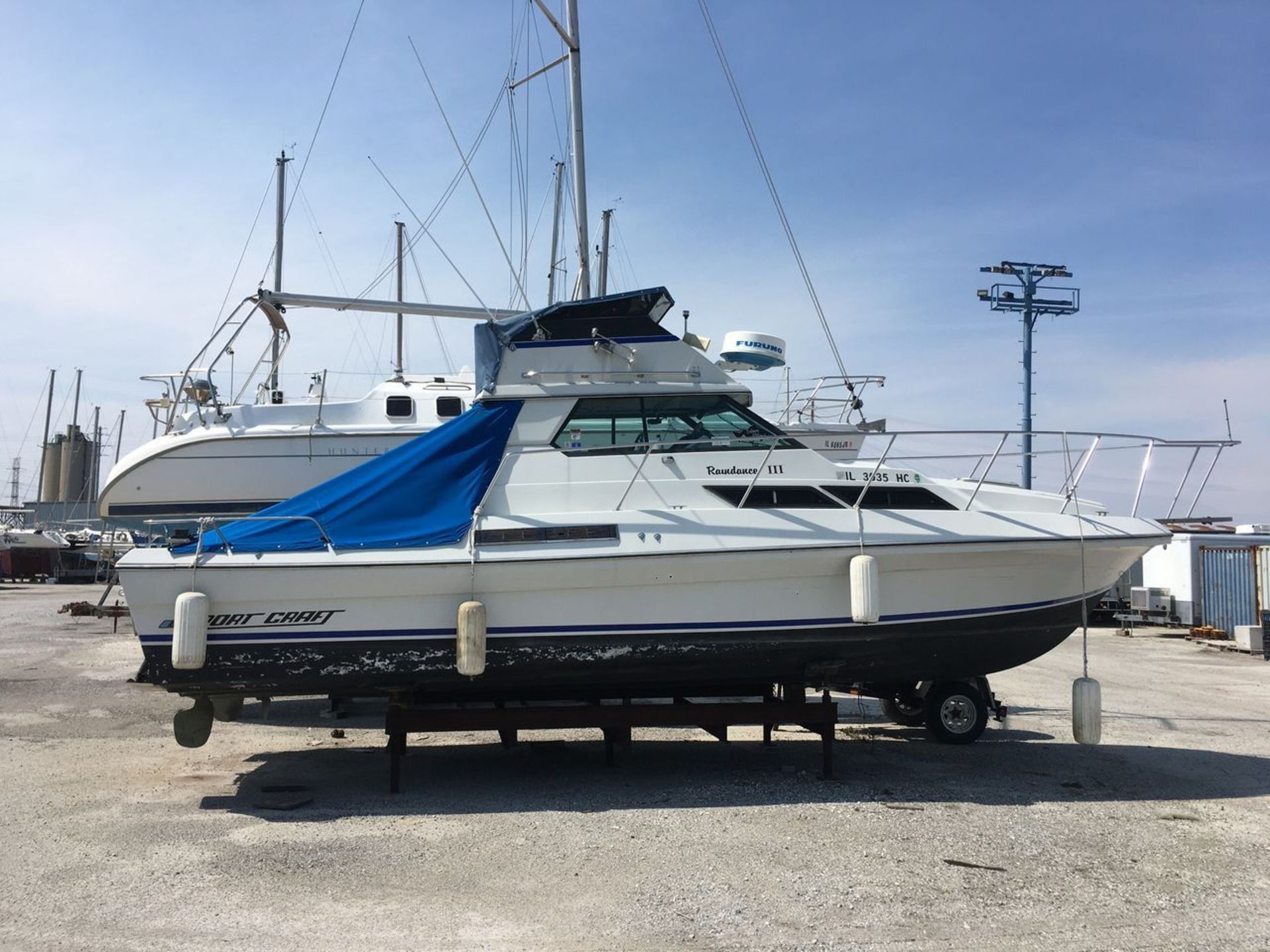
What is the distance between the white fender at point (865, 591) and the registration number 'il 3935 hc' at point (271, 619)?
3.47m

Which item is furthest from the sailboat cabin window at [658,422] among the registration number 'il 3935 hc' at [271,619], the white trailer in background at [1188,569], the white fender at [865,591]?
the white trailer in background at [1188,569]

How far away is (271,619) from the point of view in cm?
625

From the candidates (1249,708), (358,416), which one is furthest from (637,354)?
(1249,708)

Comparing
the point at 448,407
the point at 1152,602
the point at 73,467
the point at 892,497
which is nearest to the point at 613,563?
the point at 892,497

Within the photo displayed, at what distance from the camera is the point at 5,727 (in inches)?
308

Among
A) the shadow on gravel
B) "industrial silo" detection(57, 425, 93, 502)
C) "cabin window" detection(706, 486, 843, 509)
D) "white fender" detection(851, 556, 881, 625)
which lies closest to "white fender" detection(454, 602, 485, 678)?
the shadow on gravel

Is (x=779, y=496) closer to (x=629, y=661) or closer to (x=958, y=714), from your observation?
(x=629, y=661)

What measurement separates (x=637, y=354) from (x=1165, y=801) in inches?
189

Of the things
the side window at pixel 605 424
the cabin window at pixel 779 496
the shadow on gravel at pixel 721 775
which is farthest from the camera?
the side window at pixel 605 424

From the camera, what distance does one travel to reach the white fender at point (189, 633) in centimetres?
590

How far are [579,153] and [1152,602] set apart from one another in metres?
16.1

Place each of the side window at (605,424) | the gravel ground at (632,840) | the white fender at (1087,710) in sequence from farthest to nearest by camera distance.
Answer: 1. the side window at (605,424)
2. the white fender at (1087,710)
3. the gravel ground at (632,840)

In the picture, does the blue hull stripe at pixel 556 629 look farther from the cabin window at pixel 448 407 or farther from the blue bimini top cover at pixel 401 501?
Result: the cabin window at pixel 448 407

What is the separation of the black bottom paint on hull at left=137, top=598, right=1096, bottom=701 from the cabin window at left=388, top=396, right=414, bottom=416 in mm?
6189
